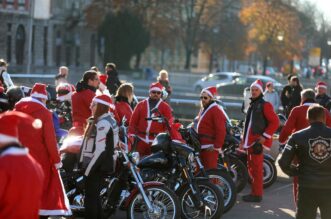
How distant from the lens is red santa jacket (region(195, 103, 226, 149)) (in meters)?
11.4

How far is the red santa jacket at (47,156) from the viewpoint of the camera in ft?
25.9

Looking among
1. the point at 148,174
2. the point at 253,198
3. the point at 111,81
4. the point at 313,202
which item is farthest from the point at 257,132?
the point at 111,81

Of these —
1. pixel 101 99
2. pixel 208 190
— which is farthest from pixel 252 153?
pixel 101 99

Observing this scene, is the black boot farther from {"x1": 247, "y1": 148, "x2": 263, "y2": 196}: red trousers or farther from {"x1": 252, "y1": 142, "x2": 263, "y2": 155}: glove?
{"x1": 252, "y1": 142, "x2": 263, "y2": 155}: glove

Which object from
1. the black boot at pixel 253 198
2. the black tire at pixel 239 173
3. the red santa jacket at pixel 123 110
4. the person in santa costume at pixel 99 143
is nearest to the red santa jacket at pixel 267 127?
the black tire at pixel 239 173

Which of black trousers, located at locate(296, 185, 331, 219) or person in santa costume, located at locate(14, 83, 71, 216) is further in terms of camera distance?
person in santa costume, located at locate(14, 83, 71, 216)

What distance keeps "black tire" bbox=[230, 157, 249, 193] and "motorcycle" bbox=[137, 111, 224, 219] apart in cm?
245

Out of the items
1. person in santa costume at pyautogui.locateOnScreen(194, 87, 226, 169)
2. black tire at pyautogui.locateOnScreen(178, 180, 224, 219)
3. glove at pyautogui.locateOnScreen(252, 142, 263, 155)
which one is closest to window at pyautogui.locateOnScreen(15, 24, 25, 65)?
glove at pyautogui.locateOnScreen(252, 142, 263, 155)

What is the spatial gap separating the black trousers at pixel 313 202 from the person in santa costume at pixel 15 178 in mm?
3446

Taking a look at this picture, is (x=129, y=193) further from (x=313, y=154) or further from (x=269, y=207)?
(x=269, y=207)

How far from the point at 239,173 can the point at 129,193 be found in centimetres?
324

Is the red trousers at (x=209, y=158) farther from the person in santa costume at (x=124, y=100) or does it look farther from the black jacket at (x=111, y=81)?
the black jacket at (x=111, y=81)

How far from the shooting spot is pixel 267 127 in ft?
39.0

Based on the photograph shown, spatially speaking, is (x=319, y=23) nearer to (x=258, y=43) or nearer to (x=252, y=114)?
(x=258, y=43)
